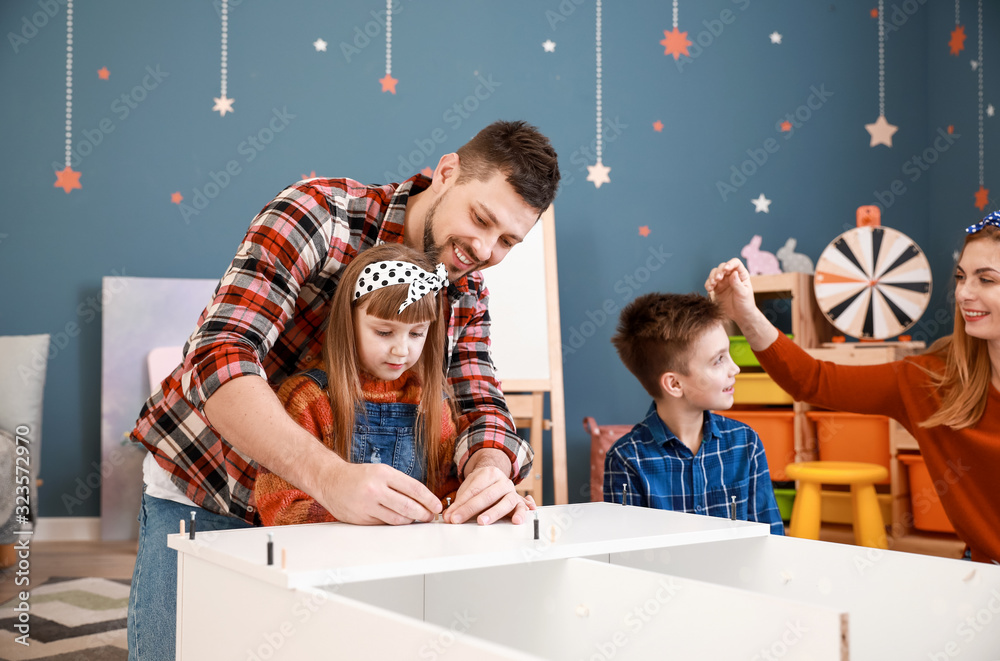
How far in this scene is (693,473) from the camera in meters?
1.66

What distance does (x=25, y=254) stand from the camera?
3.13m

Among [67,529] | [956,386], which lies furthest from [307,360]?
[67,529]

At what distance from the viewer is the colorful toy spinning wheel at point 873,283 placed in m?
2.93

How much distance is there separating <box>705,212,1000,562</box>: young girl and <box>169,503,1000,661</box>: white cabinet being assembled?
22.7 inches

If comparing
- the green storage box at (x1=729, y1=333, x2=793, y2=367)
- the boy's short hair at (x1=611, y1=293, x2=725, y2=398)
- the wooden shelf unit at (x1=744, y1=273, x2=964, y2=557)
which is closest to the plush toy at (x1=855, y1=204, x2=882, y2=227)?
the wooden shelf unit at (x1=744, y1=273, x2=964, y2=557)

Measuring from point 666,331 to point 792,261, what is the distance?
72.8 inches

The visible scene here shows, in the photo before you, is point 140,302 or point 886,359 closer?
point 886,359

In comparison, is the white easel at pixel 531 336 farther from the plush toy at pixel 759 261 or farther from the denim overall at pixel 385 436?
the denim overall at pixel 385 436

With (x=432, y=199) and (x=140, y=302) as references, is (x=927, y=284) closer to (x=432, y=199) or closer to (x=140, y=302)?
(x=432, y=199)

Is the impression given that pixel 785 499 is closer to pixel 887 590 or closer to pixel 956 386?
pixel 956 386

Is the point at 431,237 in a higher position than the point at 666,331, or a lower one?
higher

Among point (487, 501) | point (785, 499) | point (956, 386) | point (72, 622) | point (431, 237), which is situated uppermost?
point (431, 237)

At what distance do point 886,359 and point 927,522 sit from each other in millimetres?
546

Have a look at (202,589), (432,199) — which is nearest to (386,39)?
(432,199)
